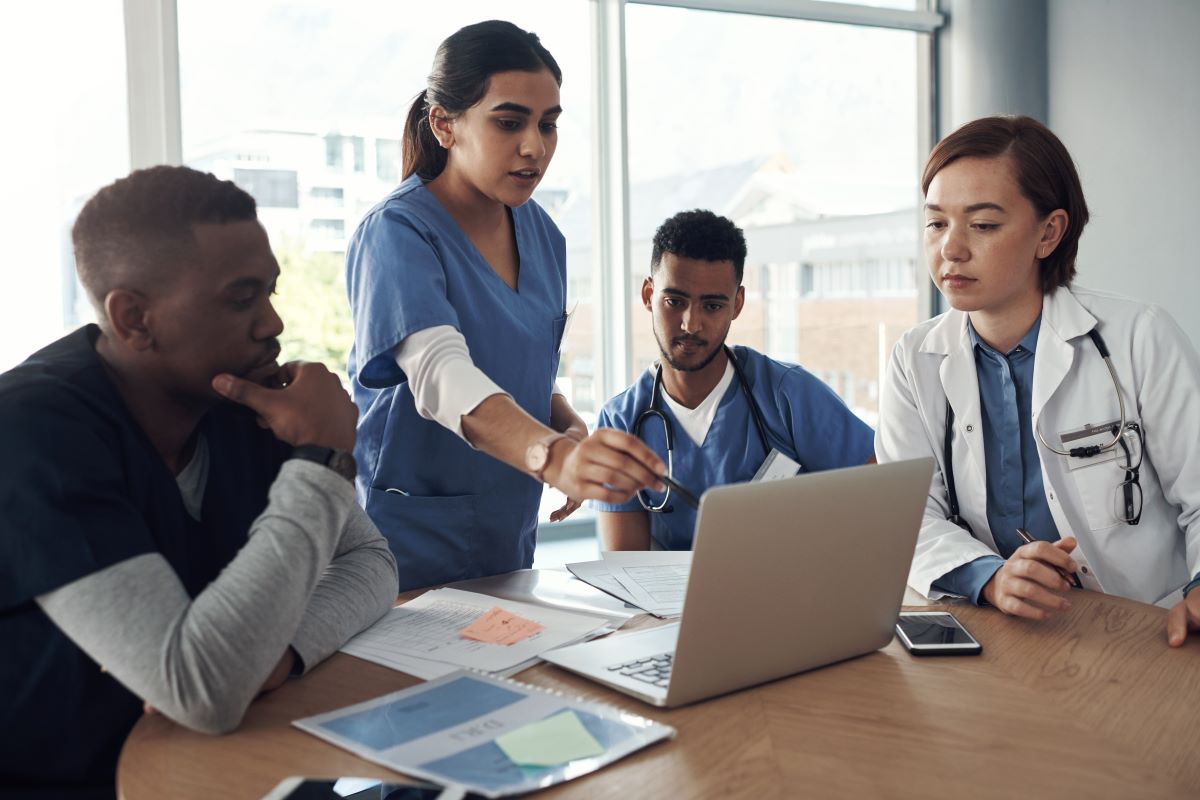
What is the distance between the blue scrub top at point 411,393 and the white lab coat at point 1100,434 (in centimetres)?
65

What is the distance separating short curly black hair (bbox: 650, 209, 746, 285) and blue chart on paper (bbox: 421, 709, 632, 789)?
1.40 metres

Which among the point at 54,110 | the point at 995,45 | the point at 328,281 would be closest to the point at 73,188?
the point at 54,110

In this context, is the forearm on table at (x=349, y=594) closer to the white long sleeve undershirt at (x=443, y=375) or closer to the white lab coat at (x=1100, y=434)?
the white long sleeve undershirt at (x=443, y=375)

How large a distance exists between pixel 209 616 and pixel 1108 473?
134cm

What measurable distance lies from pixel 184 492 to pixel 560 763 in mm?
595

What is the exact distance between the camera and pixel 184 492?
1217mm

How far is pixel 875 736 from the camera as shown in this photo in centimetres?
97

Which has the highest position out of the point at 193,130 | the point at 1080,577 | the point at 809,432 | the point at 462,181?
the point at 193,130

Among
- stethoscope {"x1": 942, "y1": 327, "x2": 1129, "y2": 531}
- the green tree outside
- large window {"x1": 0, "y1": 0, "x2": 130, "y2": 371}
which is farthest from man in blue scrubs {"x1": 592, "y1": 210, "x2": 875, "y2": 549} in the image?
large window {"x1": 0, "y1": 0, "x2": 130, "y2": 371}

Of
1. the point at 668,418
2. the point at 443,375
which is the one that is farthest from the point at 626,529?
the point at 443,375

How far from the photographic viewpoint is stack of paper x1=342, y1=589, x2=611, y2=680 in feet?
3.86

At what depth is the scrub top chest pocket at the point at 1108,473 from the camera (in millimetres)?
1605

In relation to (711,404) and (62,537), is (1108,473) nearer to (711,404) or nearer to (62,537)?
(711,404)

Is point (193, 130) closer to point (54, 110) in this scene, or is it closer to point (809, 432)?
point (54, 110)
